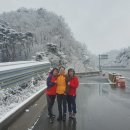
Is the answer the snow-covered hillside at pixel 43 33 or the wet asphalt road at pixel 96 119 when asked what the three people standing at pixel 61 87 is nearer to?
the wet asphalt road at pixel 96 119

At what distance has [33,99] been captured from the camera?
36.7 ft

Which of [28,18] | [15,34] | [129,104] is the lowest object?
[129,104]

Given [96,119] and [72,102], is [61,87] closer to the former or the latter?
[72,102]

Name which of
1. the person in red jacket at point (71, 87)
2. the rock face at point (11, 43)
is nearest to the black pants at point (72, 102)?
the person in red jacket at point (71, 87)

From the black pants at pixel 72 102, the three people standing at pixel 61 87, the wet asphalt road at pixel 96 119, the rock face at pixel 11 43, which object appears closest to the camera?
the wet asphalt road at pixel 96 119

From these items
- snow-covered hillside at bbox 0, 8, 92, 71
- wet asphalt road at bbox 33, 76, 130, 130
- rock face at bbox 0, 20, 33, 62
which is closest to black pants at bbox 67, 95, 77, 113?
wet asphalt road at bbox 33, 76, 130, 130

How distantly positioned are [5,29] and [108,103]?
49.8 meters

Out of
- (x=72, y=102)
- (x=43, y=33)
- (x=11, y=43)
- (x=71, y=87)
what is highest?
(x=43, y=33)

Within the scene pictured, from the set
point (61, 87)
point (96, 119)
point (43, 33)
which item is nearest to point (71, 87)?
point (61, 87)

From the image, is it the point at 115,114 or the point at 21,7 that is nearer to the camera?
the point at 115,114

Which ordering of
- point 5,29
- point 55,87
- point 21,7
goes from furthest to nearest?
1. point 21,7
2. point 5,29
3. point 55,87

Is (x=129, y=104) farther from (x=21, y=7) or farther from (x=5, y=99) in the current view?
(x=21, y=7)

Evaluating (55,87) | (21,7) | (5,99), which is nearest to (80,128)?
(55,87)

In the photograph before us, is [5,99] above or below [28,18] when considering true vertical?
below
